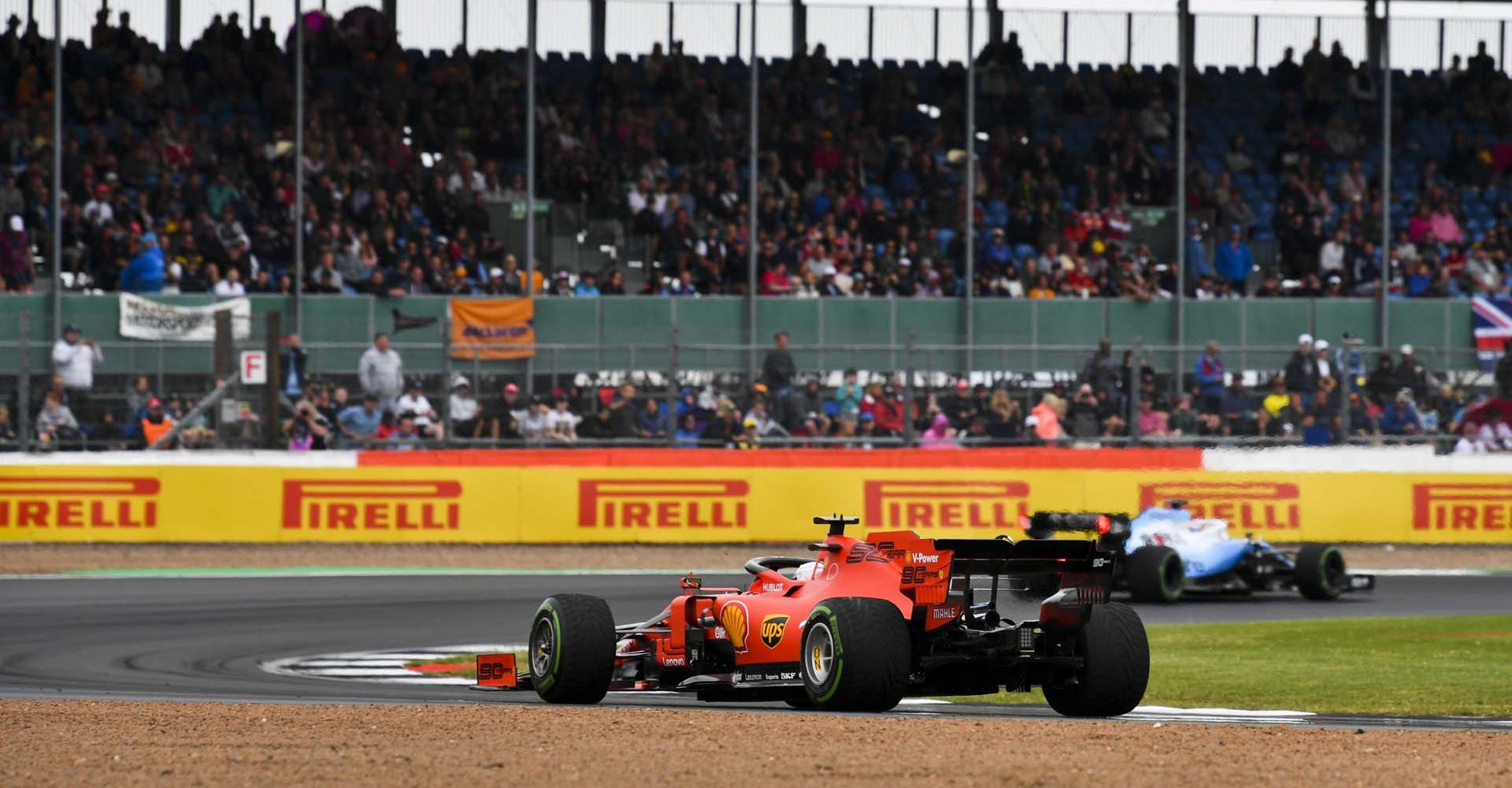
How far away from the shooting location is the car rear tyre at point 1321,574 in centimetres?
2034

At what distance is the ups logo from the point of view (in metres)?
10.5

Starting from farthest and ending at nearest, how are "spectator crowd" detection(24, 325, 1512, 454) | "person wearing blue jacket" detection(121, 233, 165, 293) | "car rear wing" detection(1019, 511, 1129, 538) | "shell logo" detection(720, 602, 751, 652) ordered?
"person wearing blue jacket" detection(121, 233, 165, 293)
"spectator crowd" detection(24, 325, 1512, 454)
"shell logo" detection(720, 602, 751, 652)
"car rear wing" detection(1019, 511, 1129, 538)

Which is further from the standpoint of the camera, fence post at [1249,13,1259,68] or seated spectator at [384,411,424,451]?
fence post at [1249,13,1259,68]

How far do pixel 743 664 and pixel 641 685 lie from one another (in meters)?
0.68

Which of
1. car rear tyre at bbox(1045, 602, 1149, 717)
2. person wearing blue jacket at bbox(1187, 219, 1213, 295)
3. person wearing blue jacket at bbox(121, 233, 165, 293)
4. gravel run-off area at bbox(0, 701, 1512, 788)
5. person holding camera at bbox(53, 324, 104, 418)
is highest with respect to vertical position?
person wearing blue jacket at bbox(1187, 219, 1213, 295)

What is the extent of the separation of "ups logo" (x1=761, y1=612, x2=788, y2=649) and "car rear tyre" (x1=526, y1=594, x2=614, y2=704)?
825 mm

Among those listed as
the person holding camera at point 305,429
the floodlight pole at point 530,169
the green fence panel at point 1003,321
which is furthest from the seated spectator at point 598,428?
the green fence panel at point 1003,321

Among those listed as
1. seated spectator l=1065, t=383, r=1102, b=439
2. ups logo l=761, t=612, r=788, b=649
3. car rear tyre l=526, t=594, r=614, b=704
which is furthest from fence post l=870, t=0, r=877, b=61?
ups logo l=761, t=612, r=788, b=649

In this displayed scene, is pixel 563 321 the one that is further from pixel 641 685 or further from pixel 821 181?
pixel 641 685

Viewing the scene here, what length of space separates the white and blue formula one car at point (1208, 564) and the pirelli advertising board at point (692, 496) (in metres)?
2.96

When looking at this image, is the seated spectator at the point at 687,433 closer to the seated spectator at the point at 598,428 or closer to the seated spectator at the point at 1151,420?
the seated spectator at the point at 598,428

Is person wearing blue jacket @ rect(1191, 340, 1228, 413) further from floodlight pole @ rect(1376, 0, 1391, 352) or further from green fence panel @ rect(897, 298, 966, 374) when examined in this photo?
floodlight pole @ rect(1376, 0, 1391, 352)

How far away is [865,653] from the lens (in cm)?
980

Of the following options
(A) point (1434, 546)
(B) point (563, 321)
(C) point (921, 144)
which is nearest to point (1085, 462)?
(A) point (1434, 546)
